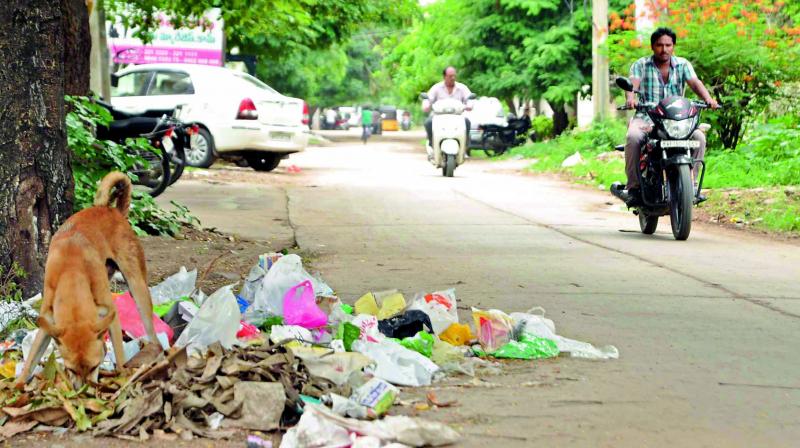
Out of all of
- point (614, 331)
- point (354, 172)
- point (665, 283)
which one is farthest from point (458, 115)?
point (614, 331)

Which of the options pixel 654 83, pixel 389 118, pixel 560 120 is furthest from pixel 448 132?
pixel 389 118

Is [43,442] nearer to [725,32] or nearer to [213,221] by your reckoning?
[213,221]

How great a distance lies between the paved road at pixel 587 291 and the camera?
4152 mm

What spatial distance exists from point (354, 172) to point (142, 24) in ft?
25.5

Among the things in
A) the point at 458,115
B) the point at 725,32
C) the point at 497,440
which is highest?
the point at 725,32

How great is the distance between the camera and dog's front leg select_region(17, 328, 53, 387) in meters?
4.20

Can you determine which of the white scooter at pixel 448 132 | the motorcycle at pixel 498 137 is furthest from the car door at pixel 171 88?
the motorcycle at pixel 498 137

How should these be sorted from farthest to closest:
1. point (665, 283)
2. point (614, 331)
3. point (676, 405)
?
1. point (665, 283)
2. point (614, 331)
3. point (676, 405)

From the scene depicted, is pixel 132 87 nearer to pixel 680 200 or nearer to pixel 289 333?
pixel 680 200

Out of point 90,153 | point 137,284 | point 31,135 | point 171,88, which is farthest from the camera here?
point 171,88

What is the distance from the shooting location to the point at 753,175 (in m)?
14.6

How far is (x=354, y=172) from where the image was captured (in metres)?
21.7

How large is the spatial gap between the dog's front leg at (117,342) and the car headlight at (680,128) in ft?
21.4

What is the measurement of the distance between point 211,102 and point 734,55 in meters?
8.51
